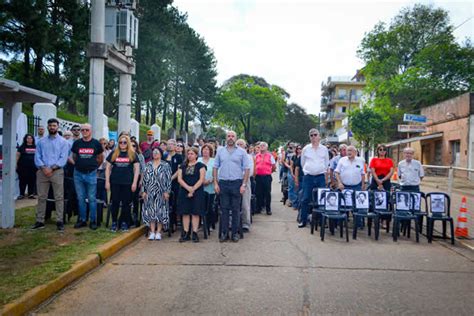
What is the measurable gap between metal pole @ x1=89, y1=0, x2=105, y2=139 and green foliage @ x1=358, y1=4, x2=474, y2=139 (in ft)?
116

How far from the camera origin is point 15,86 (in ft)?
25.4

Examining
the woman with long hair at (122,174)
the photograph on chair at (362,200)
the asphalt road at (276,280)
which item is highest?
the woman with long hair at (122,174)

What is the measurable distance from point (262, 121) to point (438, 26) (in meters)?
41.8

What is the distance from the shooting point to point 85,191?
926cm

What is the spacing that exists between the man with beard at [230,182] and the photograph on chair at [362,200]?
8.12 feet

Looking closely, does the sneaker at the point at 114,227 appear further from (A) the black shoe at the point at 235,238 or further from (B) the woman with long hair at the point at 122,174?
(A) the black shoe at the point at 235,238

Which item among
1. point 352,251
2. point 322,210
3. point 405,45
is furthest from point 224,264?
point 405,45

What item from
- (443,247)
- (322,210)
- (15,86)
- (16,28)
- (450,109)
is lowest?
(443,247)

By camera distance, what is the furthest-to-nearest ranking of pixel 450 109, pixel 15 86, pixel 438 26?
pixel 438 26 < pixel 450 109 < pixel 15 86

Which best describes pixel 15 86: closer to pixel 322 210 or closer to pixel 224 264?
pixel 224 264

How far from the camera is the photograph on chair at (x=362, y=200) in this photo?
9.59 m

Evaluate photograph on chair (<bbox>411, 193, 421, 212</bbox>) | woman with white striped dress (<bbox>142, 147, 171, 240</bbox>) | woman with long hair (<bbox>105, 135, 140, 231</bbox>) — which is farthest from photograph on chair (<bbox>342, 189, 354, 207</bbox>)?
woman with long hair (<bbox>105, 135, 140, 231</bbox>)

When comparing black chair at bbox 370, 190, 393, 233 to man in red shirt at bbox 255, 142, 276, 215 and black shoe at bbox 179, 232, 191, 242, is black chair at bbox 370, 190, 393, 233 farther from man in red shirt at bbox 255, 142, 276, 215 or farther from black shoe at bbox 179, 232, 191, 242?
black shoe at bbox 179, 232, 191, 242

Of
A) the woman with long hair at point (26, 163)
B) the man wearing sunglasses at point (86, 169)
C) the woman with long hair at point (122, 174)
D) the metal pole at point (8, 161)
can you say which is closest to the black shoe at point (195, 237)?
the woman with long hair at point (122, 174)
